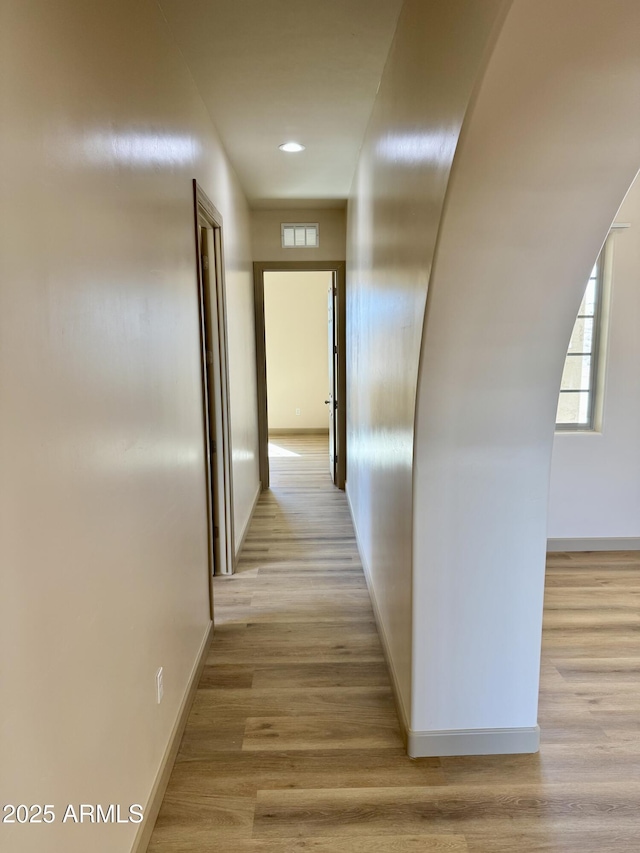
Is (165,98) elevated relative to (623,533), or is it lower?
elevated

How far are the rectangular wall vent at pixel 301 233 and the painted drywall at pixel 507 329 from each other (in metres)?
4.10

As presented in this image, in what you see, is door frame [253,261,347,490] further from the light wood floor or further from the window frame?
the light wood floor

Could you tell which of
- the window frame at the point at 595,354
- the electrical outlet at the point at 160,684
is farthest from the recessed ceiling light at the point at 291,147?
the electrical outlet at the point at 160,684

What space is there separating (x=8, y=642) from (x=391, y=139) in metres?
2.29

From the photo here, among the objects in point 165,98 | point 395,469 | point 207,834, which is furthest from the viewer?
point 395,469

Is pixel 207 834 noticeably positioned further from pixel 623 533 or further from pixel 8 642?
pixel 623 533

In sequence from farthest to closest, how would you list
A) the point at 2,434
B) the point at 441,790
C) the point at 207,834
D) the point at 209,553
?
1. the point at 209,553
2. the point at 441,790
3. the point at 207,834
4. the point at 2,434

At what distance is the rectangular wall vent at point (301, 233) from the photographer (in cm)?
540

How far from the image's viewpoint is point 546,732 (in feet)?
6.84

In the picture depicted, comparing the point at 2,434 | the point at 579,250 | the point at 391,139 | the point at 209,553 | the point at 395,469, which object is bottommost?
the point at 209,553

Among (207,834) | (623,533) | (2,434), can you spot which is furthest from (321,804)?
(623,533)

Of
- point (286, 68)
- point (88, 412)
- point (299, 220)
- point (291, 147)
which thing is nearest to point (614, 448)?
point (291, 147)

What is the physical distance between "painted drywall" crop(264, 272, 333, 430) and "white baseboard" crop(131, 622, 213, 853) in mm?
6640

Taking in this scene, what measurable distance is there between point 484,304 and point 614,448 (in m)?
2.82
